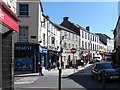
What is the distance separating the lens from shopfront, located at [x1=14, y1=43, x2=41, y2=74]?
39.1 m

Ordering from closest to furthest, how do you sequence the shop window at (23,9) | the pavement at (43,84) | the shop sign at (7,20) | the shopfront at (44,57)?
the shop sign at (7,20)
the pavement at (43,84)
the shop window at (23,9)
the shopfront at (44,57)

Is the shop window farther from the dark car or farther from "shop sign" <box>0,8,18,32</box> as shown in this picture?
"shop sign" <box>0,8,18,32</box>

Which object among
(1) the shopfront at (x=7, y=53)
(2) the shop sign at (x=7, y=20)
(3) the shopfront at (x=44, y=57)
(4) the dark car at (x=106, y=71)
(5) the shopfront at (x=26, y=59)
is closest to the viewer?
(2) the shop sign at (x=7, y=20)

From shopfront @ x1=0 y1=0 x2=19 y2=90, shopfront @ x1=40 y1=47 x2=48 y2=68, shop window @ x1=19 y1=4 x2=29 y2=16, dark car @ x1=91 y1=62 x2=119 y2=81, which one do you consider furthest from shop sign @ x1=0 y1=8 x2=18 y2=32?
shopfront @ x1=40 y1=47 x2=48 y2=68

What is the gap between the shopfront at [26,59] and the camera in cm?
3909

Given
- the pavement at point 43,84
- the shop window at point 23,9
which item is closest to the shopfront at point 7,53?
the pavement at point 43,84

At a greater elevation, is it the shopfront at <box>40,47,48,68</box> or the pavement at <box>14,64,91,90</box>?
the shopfront at <box>40,47,48,68</box>

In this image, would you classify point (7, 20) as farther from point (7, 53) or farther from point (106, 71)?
point (106, 71)

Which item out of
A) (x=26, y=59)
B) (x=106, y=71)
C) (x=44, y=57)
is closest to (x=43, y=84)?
(x=106, y=71)

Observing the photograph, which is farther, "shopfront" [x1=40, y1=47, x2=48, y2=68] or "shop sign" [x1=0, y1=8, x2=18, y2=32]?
"shopfront" [x1=40, y1=47, x2=48, y2=68]

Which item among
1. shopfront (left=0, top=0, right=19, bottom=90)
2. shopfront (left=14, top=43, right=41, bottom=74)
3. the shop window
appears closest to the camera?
shopfront (left=0, top=0, right=19, bottom=90)

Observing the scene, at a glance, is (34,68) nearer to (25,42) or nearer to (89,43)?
(25,42)

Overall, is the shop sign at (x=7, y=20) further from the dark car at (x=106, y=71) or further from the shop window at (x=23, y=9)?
the shop window at (x=23, y=9)

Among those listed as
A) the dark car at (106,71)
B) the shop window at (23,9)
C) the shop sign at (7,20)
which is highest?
the shop window at (23,9)
